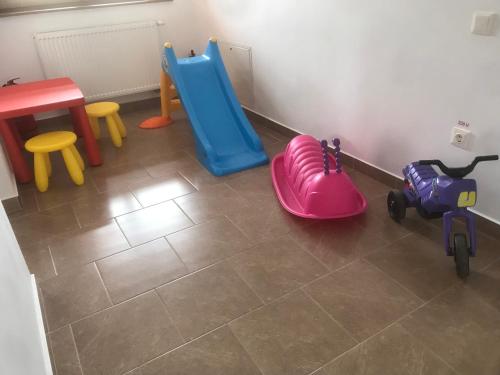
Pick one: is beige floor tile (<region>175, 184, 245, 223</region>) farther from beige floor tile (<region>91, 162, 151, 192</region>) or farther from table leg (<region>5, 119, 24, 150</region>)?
table leg (<region>5, 119, 24, 150</region>)

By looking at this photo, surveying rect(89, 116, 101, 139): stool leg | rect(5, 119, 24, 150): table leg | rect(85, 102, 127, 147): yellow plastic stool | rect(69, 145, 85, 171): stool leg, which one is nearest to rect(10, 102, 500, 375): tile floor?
rect(69, 145, 85, 171): stool leg

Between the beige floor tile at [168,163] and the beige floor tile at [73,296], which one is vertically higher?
the beige floor tile at [168,163]

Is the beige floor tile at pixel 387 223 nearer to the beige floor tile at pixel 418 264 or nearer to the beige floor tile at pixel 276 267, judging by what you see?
the beige floor tile at pixel 418 264

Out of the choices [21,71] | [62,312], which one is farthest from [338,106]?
[21,71]

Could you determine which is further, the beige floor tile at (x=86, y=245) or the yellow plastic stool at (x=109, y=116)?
the yellow plastic stool at (x=109, y=116)

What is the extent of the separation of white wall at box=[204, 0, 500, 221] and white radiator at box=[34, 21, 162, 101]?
106cm

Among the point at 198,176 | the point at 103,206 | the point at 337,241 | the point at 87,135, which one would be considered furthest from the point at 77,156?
the point at 337,241

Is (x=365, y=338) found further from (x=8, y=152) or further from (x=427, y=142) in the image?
(x=8, y=152)

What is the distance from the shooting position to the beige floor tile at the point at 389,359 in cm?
136

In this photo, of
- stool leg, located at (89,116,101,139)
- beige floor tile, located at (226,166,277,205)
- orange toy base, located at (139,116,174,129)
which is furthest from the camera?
orange toy base, located at (139,116,174,129)

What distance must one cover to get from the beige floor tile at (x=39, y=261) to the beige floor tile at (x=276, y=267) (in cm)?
88

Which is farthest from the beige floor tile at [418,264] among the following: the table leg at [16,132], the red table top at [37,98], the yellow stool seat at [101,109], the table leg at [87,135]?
the table leg at [16,132]

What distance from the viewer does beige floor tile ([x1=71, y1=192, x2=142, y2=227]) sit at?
7.63 feet

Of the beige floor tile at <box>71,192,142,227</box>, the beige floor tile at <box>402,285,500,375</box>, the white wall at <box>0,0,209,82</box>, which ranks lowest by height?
the beige floor tile at <box>402,285,500,375</box>
